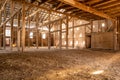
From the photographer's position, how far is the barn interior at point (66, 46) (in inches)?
118

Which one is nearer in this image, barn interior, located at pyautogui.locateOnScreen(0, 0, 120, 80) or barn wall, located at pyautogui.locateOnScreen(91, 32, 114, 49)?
barn interior, located at pyautogui.locateOnScreen(0, 0, 120, 80)

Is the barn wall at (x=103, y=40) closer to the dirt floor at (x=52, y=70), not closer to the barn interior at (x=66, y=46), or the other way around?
the barn interior at (x=66, y=46)

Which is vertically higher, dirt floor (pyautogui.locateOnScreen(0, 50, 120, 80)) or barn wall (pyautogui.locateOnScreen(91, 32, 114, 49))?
barn wall (pyautogui.locateOnScreen(91, 32, 114, 49))

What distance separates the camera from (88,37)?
567 inches

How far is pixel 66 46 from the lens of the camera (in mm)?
9820

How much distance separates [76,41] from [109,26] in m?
5.86

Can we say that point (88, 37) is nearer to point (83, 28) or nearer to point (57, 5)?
point (83, 28)

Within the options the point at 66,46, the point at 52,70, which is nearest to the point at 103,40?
the point at 66,46

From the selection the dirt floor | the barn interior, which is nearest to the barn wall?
the barn interior

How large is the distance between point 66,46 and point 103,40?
423 centimetres

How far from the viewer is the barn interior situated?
3.00 meters

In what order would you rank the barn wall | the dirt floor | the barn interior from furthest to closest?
the barn wall < the barn interior < the dirt floor

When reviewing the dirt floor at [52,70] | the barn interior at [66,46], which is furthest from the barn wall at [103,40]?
the dirt floor at [52,70]

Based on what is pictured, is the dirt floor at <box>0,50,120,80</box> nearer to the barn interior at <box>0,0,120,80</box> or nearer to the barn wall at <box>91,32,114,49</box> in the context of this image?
the barn interior at <box>0,0,120,80</box>
